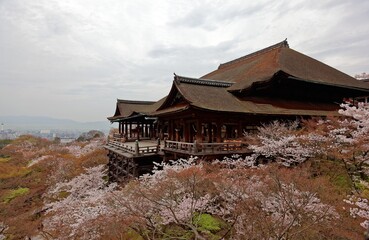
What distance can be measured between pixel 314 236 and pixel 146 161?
11.6 meters

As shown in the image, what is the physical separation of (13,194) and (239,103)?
22809 millimetres

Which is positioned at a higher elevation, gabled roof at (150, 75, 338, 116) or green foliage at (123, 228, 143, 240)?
gabled roof at (150, 75, 338, 116)

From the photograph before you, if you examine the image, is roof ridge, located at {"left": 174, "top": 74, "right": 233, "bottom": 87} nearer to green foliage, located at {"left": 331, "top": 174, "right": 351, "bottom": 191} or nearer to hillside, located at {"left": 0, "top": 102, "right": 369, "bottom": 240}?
hillside, located at {"left": 0, "top": 102, "right": 369, "bottom": 240}

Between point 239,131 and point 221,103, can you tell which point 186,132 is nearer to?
point 221,103

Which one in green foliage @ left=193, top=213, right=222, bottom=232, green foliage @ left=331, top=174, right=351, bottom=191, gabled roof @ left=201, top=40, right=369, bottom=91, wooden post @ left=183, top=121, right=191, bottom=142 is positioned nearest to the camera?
green foliage @ left=193, top=213, right=222, bottom=232

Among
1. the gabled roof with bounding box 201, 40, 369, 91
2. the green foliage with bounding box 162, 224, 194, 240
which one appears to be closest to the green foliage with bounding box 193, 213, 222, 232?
the green foliage with bounding box 162, 224, 194, 240

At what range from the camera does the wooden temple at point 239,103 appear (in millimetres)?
14547

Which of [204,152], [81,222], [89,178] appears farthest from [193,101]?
[89,178]

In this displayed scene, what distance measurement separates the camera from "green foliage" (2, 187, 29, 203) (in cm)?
2356

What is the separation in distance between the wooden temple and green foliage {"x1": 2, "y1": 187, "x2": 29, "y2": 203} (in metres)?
8.91

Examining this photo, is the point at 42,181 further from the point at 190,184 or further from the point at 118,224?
the point at 190,184

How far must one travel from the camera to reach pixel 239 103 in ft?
55.1

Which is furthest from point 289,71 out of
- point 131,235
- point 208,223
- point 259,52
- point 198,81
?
point 131,235

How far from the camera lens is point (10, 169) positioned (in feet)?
110
